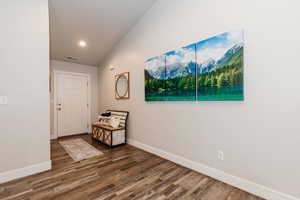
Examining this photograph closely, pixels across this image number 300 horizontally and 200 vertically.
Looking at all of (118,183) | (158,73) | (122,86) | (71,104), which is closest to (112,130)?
(122,86)

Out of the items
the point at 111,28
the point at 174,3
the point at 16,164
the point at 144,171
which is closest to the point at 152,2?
the point at 174,3

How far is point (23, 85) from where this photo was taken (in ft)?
6.63

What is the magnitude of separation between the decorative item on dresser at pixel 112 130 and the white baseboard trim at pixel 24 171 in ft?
3.99

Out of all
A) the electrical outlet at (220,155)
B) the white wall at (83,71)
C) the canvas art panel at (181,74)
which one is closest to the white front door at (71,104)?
the white wall at (83,71)

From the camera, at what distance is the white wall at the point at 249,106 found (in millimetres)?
1405

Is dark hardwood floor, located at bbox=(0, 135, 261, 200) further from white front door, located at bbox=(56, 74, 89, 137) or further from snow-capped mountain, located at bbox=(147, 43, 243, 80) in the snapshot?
white front door, located at bbox=(56, 74, 89, 137)

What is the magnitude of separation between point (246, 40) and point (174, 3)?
1470 millimetres

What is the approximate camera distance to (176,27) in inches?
94.7

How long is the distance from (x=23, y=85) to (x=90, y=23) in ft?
Answer: 6.14

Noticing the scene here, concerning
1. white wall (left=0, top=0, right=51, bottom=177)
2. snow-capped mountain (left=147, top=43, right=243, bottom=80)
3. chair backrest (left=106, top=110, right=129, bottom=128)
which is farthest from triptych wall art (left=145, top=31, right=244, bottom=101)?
white wall (left=0, top=0, right=51, bottom=177)

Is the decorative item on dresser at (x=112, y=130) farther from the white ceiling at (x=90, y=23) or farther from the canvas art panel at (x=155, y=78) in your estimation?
the white ceiling at (x=90, y=23)

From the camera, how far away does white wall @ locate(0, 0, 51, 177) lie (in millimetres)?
1903

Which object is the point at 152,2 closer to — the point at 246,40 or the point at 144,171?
the point at 246,40

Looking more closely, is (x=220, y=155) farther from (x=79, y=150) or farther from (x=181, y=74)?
(x=79, y=150)
